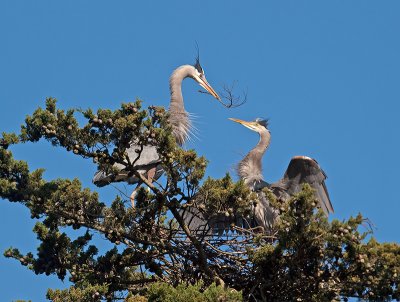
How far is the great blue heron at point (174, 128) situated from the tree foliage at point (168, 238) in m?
1.57

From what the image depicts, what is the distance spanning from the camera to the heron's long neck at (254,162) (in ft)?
55.7

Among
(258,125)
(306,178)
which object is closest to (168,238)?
(306,178)

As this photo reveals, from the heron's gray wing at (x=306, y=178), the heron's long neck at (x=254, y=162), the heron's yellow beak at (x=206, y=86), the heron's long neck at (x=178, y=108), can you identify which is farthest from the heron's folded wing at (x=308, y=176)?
the heron's yellow beak at (x=206, y=86)

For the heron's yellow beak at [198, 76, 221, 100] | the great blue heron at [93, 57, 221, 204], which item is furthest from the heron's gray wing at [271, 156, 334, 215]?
the heron's yellow beak at [198, 76, 221, 100]

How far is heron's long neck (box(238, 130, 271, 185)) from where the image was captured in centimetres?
1697

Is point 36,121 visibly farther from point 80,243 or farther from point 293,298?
point 293,298

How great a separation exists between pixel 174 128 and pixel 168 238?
390cm

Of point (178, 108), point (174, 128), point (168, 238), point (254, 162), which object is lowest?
point (168, 238)

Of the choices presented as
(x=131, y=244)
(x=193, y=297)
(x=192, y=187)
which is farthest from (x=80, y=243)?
(x=193, y=297)

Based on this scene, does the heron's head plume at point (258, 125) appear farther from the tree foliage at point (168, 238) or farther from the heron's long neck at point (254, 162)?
the tree foliage at point (168, 238)

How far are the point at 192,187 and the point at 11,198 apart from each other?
1918mm

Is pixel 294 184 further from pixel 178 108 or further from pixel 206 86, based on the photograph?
pixel 206 86

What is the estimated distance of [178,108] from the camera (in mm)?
16875

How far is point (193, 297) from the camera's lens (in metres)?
10.5
